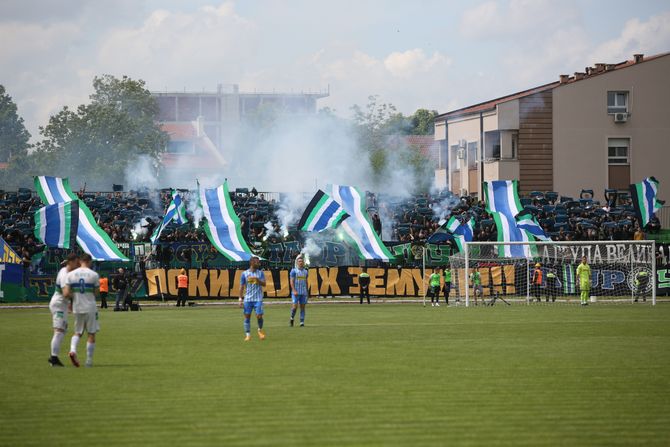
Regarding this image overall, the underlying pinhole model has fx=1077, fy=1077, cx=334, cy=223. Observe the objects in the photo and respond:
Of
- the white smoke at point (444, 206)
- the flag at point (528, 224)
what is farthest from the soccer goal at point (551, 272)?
the white smoke at point (444, 206)

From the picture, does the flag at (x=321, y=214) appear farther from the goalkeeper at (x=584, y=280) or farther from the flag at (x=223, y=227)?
the goalkeeper at (x=584, y=280)

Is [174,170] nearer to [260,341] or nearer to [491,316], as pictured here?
[491,316]

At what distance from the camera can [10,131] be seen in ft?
431

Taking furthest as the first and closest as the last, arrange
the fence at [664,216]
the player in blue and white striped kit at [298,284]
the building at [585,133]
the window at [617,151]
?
the window at [617,151] < the building at [585,133] < the fence at [664,216] < the player in blue and white striped kit at [298,284]

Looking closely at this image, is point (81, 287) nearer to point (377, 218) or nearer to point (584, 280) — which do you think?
point (584, 280)

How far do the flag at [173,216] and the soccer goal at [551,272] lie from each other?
11865mm

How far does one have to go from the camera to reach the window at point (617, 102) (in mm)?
66000

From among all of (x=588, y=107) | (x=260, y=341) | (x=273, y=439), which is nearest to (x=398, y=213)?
(x=588, y=107)

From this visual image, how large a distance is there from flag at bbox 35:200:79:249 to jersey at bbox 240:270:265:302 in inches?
687

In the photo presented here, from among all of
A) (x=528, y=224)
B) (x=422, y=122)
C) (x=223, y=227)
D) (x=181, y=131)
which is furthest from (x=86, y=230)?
(x=181, y=131)

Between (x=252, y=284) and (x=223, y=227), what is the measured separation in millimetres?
19743

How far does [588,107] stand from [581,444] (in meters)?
56.4

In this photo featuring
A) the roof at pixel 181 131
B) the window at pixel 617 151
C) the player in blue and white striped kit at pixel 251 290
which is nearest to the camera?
the player in blue and white striped kit at pixel 251 290

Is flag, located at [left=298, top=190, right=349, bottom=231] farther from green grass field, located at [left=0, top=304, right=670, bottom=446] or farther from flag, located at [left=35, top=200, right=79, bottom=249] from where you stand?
green grass field, located at [left=0, top=304, right=670, bottom=446]
